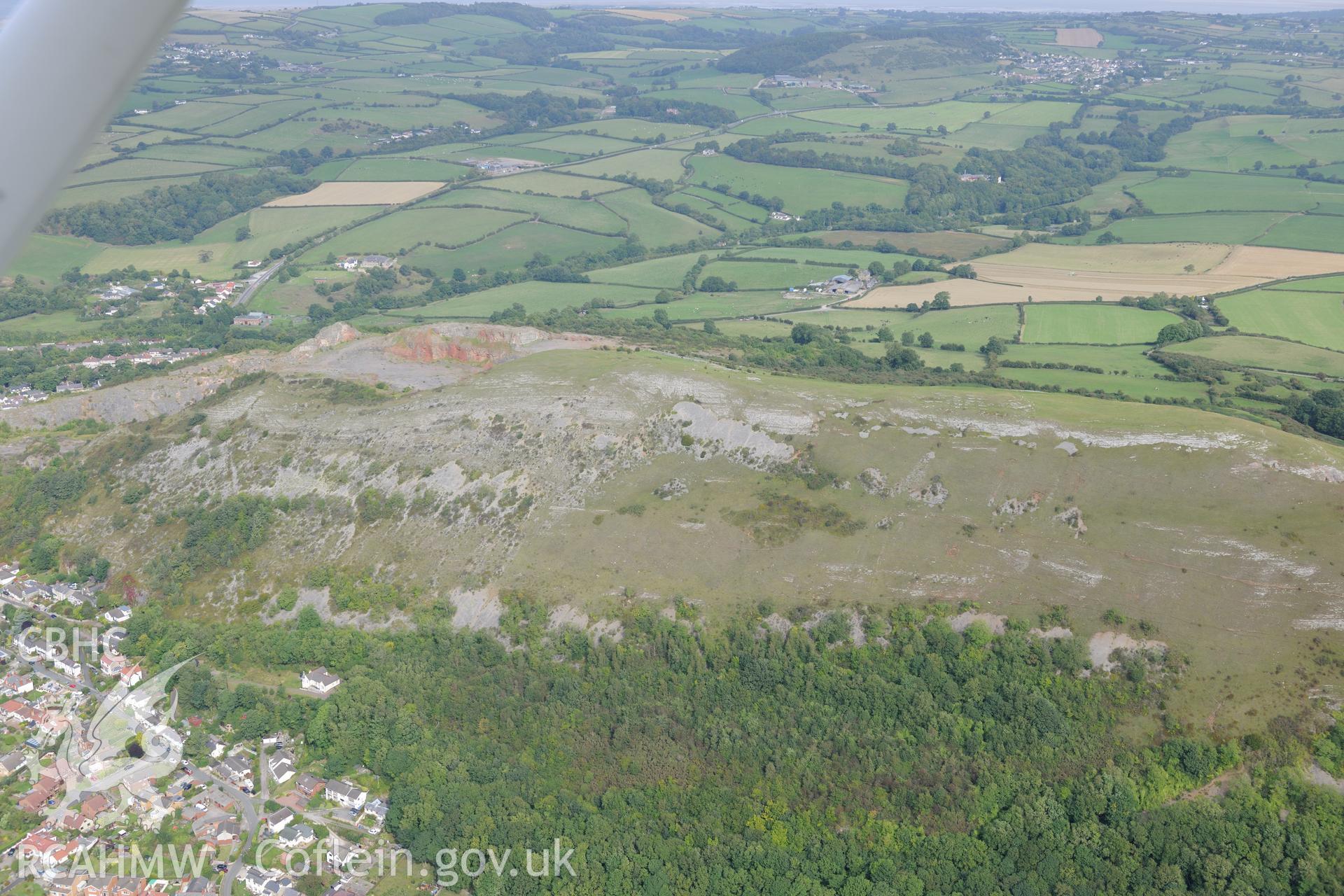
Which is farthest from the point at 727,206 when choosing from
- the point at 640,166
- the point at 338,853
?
the point at 338,853

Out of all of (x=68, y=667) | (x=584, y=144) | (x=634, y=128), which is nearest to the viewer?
(x=68, y=667)

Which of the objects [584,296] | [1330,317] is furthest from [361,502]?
[1330,317]

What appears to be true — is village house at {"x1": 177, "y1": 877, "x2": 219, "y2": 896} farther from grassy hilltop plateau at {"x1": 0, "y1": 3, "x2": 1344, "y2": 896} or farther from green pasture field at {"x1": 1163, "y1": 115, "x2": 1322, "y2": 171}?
green pasture field at {"x1": 1163, "y1": 115, "x2": 1322, "y2": 171}

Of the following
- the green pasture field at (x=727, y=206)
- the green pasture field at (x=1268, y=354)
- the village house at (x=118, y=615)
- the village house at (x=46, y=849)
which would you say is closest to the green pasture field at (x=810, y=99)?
the green pasture field at (x=727, y=206)

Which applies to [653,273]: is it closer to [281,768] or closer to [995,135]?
[281,768]

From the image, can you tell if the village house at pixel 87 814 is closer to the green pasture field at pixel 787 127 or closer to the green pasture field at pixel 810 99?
the green pasture field at pixel 787 127

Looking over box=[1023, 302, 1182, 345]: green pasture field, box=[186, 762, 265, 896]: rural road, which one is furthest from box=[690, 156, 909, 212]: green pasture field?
box=[186, 762, 265, 896]: rural road
